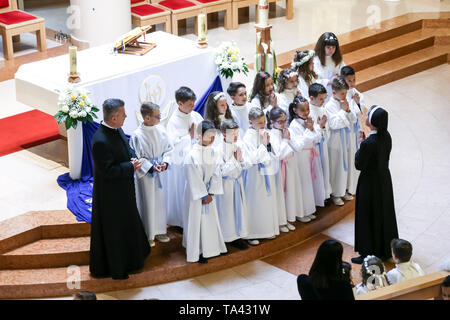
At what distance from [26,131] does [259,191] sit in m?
3.42

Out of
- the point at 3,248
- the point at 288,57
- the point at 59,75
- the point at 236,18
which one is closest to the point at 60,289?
the point at 3,248

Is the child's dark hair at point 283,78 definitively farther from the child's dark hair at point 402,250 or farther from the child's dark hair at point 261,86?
the child's dark hair at point 402,250

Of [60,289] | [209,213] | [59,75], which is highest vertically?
[59,75]

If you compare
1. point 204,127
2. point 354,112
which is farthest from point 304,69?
point 204,127

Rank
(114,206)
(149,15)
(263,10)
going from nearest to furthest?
(114,206)
(263,10)
(149,15)

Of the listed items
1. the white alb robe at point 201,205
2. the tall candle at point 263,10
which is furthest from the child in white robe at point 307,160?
the tall candle at point 263,10

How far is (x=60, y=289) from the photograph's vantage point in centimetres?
723

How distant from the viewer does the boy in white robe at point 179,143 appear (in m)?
7.66

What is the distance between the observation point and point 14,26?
11.7m

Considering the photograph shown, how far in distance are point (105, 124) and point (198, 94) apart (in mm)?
2773

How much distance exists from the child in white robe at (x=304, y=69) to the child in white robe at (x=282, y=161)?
1196mm

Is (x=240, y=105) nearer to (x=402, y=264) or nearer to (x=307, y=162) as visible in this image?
(x=307, y=162)

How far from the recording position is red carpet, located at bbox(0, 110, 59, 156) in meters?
9.45
